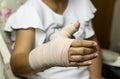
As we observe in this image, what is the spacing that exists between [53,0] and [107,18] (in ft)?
2.95

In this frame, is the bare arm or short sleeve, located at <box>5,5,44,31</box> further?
the bare arm

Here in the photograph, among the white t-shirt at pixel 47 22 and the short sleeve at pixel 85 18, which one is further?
the short sleeve at pixel 85 18

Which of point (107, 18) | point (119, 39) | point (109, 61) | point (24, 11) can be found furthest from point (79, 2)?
point (119, 39)

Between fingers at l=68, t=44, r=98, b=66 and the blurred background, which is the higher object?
fingers at l=68, t=44, r=98, b=66

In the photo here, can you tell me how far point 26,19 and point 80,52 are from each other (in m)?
0.33

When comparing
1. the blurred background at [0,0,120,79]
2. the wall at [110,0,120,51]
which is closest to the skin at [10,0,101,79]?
the blurred background at [0,0,120,79]

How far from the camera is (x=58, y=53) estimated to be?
0.79m

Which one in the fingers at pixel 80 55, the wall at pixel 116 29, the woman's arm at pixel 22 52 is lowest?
the wall at pixel 116 29

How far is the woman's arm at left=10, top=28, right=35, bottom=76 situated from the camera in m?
0.91

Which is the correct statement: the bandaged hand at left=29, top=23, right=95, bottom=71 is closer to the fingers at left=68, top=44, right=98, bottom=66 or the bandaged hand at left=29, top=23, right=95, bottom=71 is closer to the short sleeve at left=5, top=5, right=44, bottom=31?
the fingers at left=68, top=44, right=98, bottom=66

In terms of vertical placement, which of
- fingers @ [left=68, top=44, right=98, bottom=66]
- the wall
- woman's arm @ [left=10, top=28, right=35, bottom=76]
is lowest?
the wall

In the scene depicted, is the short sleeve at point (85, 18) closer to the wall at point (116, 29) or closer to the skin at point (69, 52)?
the skin at point (69, 52)

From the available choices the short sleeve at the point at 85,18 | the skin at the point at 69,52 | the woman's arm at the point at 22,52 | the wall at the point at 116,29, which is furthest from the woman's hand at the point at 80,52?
the wall at the point at 116,29

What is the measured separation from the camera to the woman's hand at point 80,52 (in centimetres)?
75
